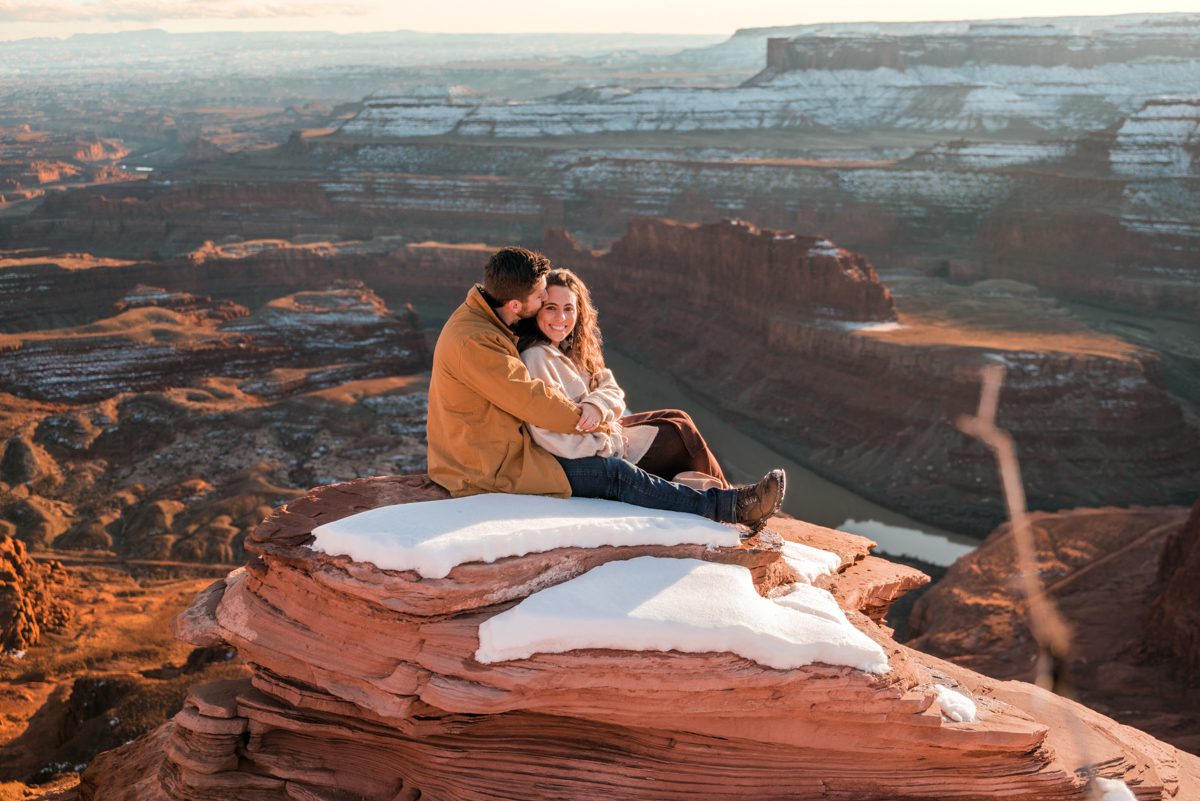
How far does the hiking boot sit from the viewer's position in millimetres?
9281

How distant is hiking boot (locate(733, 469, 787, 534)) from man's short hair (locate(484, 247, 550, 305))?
2489 mm

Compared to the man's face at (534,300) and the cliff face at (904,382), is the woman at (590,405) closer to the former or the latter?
the man's face at (534,300)

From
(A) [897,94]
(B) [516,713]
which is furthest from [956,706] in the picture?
(A) [897,94]

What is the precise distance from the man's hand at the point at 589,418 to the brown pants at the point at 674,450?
882mm

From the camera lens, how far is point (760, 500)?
9.33 meters

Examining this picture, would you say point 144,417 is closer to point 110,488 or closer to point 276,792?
point 110,488

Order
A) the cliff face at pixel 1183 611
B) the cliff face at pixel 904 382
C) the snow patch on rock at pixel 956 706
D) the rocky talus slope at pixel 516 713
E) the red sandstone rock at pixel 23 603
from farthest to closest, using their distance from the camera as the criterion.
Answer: the cliff face at pixel 904 382 → the red sandstone rock at pixel 23 603 → the cliff face at pixel 1183 611 → the snow patch on rock at pixel 956 706 → the rocky talus slope at pixel 516 713

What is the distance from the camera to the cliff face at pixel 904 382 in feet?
127

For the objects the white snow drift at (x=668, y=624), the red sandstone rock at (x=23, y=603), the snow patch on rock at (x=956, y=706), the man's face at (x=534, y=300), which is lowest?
the red sandstone rock at (x=23, y=603)

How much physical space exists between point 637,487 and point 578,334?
1.50 metres

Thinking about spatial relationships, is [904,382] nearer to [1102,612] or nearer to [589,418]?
[1102,612]

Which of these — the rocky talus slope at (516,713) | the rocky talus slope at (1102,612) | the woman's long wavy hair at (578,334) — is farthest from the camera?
the rocky talus slope at (1102,612)

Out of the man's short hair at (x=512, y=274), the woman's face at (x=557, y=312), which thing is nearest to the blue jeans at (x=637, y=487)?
the woman's face at (x=557, y=312)

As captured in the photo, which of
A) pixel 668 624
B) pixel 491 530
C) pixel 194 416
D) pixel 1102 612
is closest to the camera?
pixel 668 624
